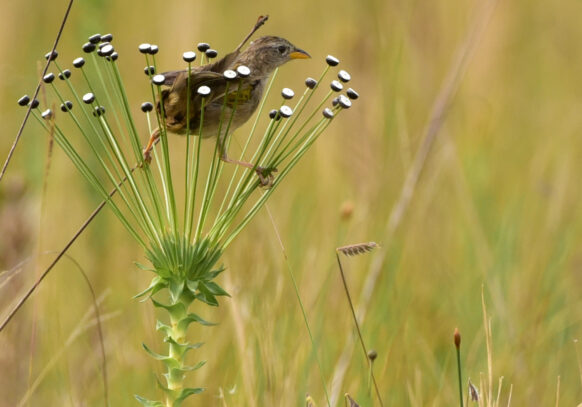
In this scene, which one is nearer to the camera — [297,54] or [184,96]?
[184,96]

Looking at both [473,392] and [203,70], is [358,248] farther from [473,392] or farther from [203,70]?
[203,70]

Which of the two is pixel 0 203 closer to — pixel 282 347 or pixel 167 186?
pixel 282 347

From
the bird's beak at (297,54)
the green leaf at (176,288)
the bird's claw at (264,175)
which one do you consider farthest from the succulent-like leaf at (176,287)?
the bird's beak at (297,54)

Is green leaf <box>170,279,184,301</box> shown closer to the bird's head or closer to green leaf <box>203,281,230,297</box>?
green leaf <box>203,281,230,297</box>

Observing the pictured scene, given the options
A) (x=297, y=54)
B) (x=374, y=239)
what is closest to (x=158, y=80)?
(x=297, y=54)

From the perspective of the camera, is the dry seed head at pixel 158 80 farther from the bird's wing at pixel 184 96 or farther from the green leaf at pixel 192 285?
the green leaf at pixel 192 285

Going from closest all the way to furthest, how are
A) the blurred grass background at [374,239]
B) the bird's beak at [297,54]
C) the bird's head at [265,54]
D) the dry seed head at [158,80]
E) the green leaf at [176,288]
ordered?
the dry seed head at [158,80] < the green leaf at [176,288] < the bird's head at [265,54] < the bird's beak at [297,54] < the blurred grass background at [374,239]

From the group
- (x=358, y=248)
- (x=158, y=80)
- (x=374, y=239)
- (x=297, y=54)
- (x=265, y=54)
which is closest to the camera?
(x=158, y=80)

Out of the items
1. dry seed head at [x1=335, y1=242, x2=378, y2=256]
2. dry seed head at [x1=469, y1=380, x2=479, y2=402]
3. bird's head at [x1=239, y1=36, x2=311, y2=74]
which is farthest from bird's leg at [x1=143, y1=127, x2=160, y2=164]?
dry seed head at [x1=469, y1=380, x2=479, y2=402]
